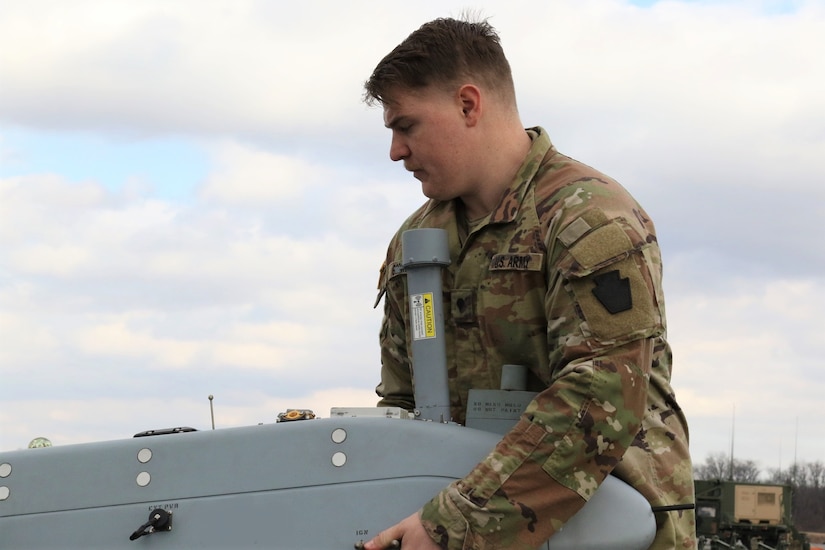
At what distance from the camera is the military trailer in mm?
33000

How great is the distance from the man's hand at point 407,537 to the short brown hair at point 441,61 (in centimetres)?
168

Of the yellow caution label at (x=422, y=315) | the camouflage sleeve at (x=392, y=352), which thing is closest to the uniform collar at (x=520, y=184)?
the yellow caution label at (x=422, y=315)

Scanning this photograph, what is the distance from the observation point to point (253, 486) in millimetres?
4320

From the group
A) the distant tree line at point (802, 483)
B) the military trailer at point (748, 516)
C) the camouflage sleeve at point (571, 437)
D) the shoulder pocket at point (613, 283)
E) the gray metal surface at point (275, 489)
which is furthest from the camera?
the distant tree line at point (802, 483)

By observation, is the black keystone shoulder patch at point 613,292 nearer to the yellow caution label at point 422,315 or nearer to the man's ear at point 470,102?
the yellow caution label at point 422,315

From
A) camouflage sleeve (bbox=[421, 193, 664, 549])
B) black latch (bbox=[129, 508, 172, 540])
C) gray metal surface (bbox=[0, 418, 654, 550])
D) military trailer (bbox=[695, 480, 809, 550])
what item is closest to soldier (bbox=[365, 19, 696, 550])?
camouflage sleeve (bbox=[421, 193, 664, 549])

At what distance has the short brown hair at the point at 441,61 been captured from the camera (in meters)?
4.64

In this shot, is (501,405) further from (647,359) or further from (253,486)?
(253,486)

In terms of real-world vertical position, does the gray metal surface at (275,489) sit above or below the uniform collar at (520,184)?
below

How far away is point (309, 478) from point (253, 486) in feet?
0.71

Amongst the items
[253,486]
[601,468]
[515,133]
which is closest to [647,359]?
[601,468]

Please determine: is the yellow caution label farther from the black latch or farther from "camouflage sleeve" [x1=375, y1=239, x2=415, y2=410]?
the black latch

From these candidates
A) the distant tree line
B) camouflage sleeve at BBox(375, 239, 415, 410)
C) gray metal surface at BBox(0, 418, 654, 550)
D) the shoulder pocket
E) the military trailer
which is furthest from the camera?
the distant tree line

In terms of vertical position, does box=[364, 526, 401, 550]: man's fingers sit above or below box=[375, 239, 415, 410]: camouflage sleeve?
below
